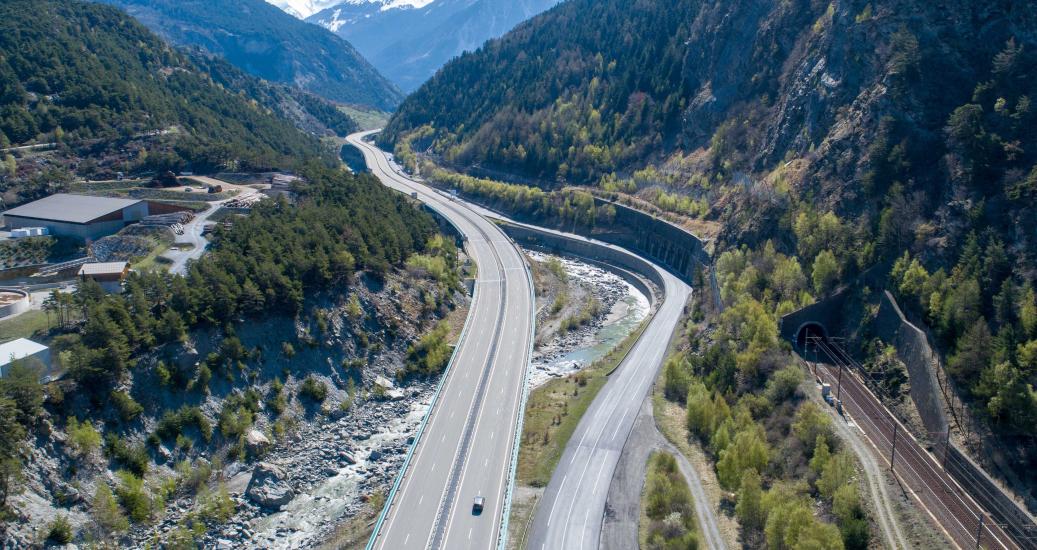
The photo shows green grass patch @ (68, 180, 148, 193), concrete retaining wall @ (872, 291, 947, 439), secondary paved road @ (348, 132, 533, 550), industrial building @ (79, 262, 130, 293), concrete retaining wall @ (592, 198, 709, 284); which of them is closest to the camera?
secondary paved road @ (348, 132, 533, 550)

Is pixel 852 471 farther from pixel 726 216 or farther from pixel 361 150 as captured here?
pixel 361 150

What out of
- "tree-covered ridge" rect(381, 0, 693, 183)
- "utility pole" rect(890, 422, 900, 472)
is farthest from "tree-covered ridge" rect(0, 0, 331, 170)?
"utility pole" rect(890, 422, 900, 472)

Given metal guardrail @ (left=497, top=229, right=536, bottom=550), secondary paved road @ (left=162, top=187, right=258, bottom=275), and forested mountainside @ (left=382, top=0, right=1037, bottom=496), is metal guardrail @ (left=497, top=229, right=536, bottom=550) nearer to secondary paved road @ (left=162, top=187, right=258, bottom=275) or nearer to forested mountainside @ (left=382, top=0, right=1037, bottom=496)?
forested mountainside @ (left=382, top=0, right=1037, bottom=496)

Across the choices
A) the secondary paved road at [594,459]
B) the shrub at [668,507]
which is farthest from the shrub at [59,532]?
the shrub at [668,507]

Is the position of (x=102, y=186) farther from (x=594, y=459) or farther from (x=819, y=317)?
(x=819, y=317)

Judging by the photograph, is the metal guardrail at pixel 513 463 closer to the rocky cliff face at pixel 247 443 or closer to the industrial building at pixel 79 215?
the rocky cliff face at pixel 247 443

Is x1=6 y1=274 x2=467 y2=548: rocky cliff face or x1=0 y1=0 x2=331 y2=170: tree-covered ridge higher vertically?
x1=0 y1=0 x2=331 y2=170: tree-covered ridge
